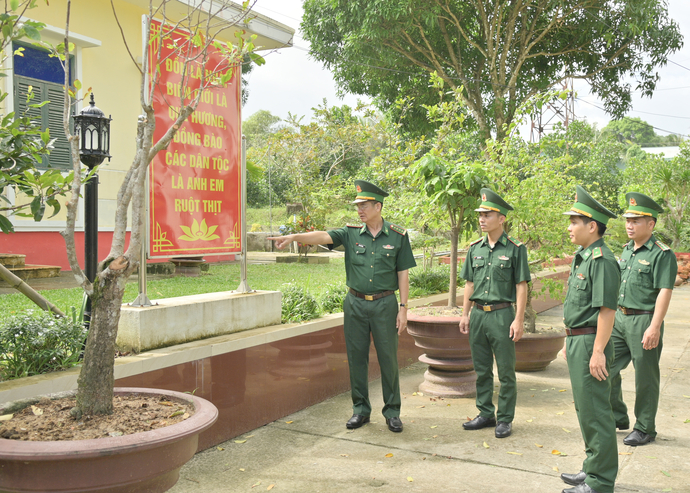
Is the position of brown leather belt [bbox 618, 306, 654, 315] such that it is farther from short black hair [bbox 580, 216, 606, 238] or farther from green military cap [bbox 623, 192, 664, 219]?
short black hair [bbox 580, 216, 606, 238]

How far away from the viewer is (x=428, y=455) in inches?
170

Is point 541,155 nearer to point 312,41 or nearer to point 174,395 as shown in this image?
point 174,395

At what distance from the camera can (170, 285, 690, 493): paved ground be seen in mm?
3807

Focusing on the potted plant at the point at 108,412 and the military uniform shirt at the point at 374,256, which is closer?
the potted plant at the point at 108,412

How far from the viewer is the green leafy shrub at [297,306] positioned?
5.74 meters

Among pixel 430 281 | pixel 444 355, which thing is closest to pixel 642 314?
pixel 444 355

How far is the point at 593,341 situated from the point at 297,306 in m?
3.04

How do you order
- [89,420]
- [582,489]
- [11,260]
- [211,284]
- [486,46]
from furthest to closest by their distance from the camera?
[486,46], [11,260], [211,284], [582,489], [89,420]

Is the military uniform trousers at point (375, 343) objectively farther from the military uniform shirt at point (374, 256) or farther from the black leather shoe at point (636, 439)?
the black leather shoe at point (636, 439)

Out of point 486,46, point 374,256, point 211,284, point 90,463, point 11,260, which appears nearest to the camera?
point 90,463

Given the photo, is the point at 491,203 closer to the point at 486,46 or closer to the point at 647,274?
the point at 647,274

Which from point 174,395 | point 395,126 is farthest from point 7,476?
point 395,126

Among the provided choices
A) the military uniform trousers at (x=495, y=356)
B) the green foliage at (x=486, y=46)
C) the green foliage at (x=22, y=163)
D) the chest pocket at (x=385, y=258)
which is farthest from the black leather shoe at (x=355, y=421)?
the green foliage at (x=486, y=46)

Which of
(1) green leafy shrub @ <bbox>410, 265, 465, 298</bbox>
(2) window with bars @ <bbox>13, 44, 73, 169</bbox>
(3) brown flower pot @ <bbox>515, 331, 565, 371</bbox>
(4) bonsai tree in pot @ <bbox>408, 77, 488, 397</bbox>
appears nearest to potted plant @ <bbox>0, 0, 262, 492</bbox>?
(4) bonsai tree in pot @ <bbox>408, 77, 488, 397</bbox>
